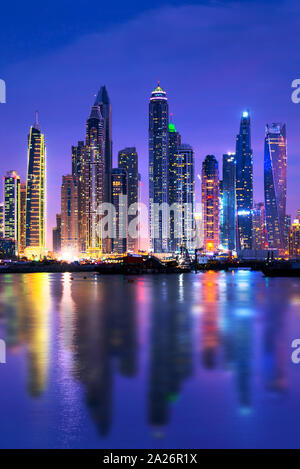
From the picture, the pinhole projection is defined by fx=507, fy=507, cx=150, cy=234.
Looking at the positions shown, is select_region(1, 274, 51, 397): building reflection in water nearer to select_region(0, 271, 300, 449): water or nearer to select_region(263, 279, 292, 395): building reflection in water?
select_region(0, 271, 300, 449): water

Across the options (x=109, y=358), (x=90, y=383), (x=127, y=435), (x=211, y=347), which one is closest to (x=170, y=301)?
(x=211, y=347)

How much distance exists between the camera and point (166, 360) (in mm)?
22203

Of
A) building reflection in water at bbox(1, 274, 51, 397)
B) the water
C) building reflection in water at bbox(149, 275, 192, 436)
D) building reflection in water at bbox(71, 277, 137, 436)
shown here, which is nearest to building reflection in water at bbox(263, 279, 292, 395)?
the water

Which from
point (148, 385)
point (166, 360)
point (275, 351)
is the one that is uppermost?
point (148, 385)

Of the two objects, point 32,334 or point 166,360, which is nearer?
point 166,360

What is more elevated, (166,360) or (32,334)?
(166,360)

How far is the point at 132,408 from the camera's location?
47.7 ft

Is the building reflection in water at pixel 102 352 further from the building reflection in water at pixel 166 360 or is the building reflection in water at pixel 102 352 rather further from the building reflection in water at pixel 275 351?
the building reflection in water at pixel 275 351

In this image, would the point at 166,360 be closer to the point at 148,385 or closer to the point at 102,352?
the point at 102,352

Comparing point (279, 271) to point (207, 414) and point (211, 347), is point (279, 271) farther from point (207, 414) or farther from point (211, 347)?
point (207, 414)

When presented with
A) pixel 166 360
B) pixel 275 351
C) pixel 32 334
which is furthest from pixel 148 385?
pixel 32 334

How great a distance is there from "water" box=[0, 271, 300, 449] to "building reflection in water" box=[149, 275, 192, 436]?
0.05 meters

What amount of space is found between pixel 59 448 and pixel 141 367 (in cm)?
928

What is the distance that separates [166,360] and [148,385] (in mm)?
4996
